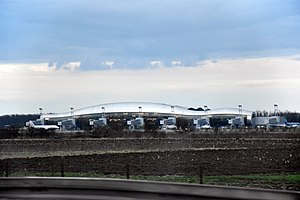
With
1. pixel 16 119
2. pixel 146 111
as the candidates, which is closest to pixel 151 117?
pixel 146 111

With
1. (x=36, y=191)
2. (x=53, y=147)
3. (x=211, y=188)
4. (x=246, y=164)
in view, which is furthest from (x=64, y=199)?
(x=53, y=147)

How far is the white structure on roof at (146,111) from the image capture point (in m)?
3.56

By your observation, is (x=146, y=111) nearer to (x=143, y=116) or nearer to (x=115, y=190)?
(x=143, y=116)

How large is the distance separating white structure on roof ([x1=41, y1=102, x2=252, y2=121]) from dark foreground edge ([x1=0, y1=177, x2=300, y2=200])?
3.81 ft

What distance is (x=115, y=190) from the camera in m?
2.33

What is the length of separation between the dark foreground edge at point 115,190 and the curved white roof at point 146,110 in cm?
117

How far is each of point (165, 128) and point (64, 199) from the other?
164cm

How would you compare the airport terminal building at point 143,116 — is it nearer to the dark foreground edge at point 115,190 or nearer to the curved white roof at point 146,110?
the curved white roof at point 146,110

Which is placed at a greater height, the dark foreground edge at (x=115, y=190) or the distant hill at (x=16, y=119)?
the distant hill at (x=16, y=119)

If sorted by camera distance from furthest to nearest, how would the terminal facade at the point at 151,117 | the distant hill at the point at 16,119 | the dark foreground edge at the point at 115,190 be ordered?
the distant hill at the point at 16,119, the terminal facade at the point at 151,117, the dark foreground edge at the point at 115,190

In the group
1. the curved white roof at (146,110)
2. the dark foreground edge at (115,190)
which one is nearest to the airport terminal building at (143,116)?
the curved white roof at (146,110)

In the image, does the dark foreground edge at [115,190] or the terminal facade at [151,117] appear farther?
the terminal facade at [151,117]

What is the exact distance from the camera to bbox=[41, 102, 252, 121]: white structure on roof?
3.56 metres

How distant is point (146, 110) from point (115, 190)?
130 centimetres
